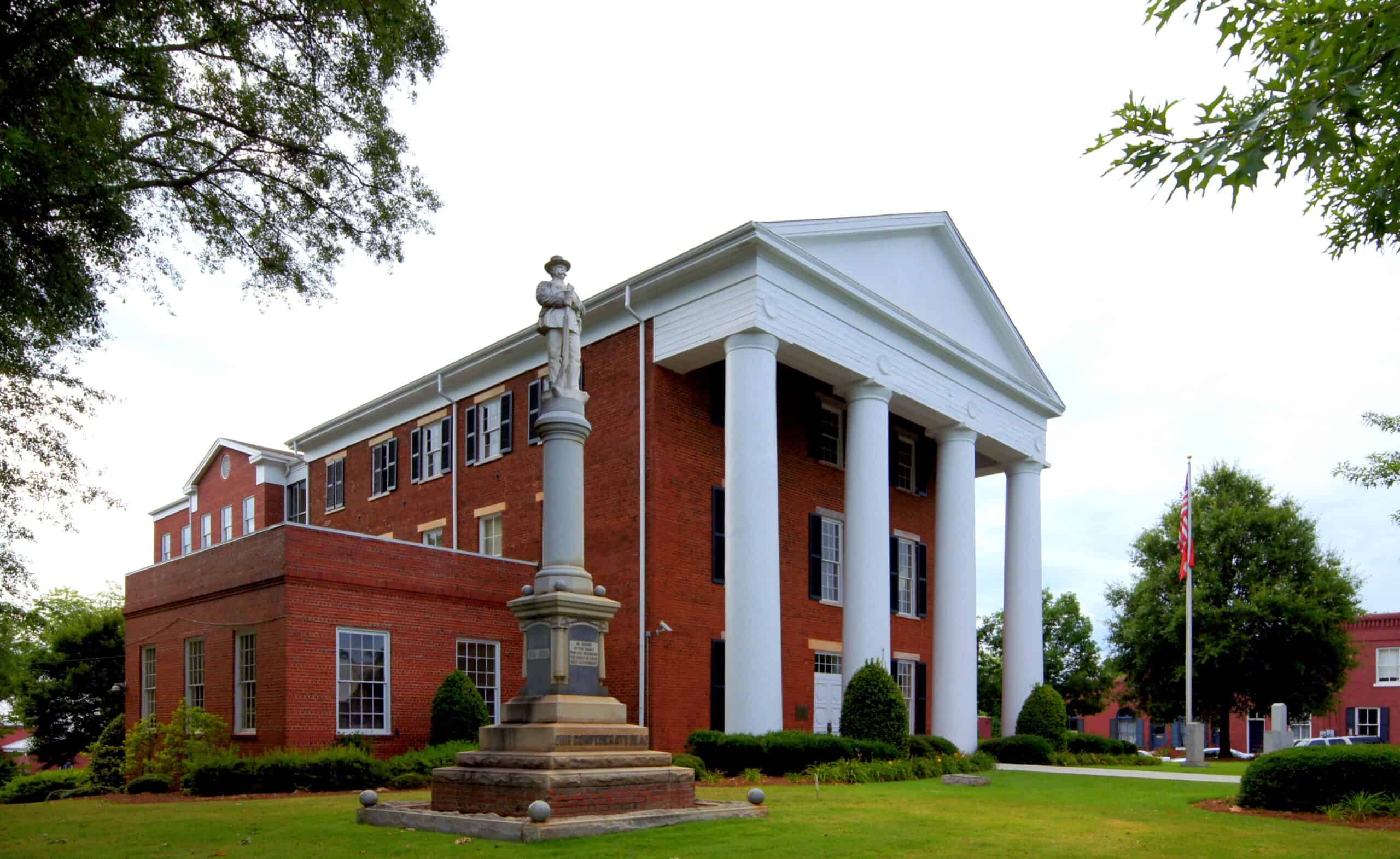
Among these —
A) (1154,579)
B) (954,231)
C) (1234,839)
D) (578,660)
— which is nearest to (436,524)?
(954,231)

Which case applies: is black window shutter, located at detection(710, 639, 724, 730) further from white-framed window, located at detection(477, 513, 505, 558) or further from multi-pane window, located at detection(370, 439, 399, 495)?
multi-pane window, located at detection(370, 439, 399, 495)

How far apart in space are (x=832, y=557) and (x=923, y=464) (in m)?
5.57

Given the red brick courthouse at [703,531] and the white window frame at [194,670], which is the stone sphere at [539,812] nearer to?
the red brick courthouse at [703,531]

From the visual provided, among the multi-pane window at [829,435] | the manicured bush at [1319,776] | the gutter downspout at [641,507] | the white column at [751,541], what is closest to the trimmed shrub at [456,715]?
the gutter downspout at [641,507]

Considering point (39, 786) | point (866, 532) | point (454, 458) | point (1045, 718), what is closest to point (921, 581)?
point (1045, 718)

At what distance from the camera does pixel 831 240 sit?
2638 cm

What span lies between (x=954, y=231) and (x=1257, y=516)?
18605 mm

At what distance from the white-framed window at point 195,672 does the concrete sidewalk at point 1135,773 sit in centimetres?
1799

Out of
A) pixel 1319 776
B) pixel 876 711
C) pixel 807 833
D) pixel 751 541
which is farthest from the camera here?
pixel 876 711

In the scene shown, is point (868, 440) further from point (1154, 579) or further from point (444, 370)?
point (1154, 579)

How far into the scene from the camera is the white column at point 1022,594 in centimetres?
3183

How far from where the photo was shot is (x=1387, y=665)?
2074 inches

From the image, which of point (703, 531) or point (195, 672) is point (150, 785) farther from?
point (703, 531)

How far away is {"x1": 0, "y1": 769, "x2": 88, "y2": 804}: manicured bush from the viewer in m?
24.8
